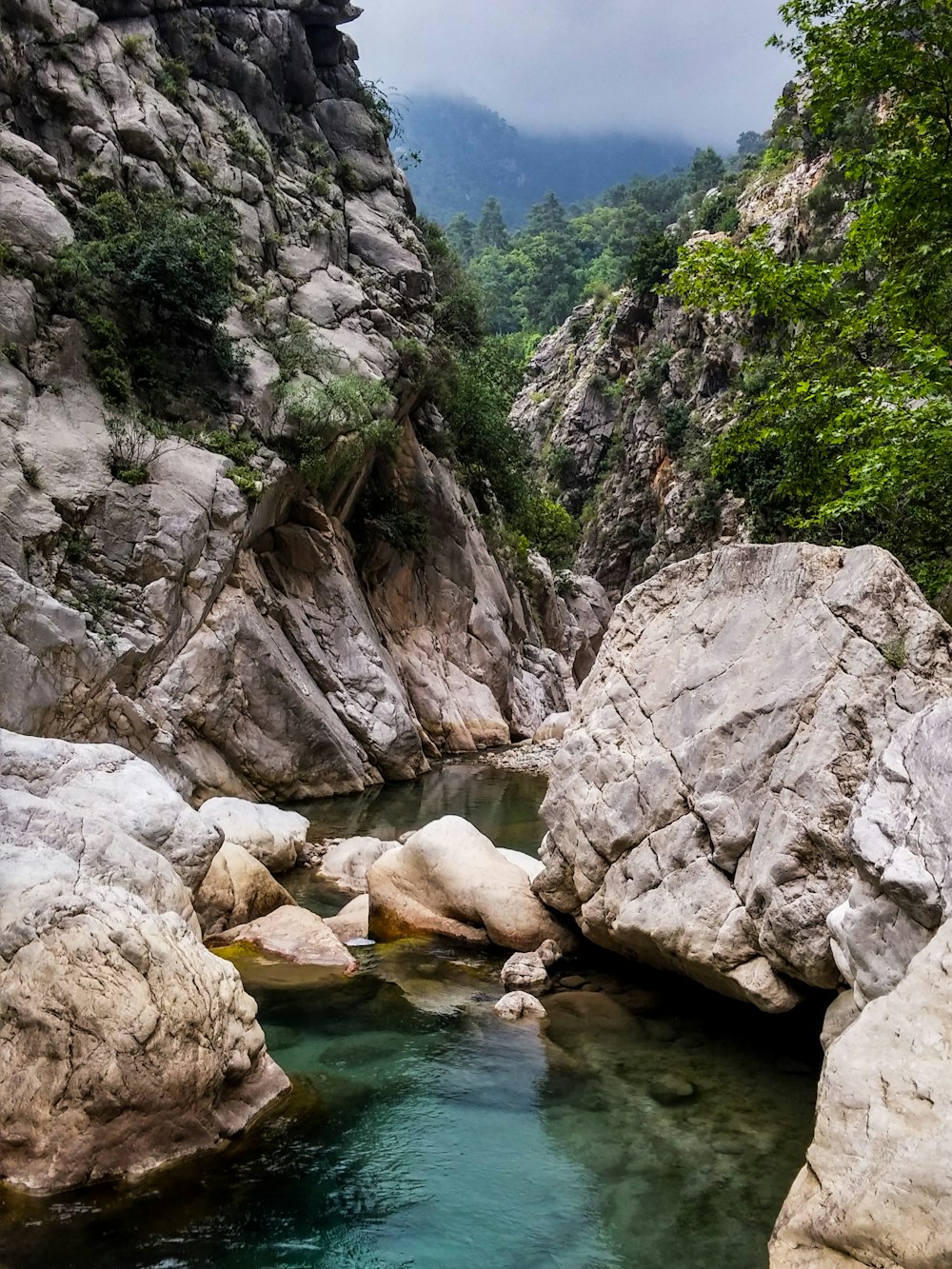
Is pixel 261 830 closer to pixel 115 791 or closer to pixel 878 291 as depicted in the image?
pixel 115 791

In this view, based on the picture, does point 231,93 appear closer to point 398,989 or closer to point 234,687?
point 234,687

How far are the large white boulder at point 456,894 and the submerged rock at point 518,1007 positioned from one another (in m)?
1.34

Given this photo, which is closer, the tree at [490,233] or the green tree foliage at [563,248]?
the green tree foliage at [563,248]

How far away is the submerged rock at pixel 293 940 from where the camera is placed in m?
9.31

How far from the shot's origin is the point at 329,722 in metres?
19.8

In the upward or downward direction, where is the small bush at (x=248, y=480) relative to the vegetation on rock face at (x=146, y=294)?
downward

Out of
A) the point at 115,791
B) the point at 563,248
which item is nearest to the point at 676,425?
the point at 115,791

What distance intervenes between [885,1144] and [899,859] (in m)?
1.51

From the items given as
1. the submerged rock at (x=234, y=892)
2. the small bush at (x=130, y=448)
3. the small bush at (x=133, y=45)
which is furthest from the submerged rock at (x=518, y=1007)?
the small bush at (x=133, y=45)

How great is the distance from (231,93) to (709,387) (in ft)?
88.5

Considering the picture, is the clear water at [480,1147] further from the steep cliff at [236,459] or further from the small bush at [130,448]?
the small bush at [130,448]

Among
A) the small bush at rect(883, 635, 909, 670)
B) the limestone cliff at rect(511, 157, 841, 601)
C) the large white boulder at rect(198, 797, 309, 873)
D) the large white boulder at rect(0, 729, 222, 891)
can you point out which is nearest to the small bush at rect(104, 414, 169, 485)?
the large white boulder at rect(198, 797, 309, 873)

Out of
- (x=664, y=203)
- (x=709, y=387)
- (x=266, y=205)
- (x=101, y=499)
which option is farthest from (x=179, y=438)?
(x=664, y=203)

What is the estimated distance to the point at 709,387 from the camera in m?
45.1
